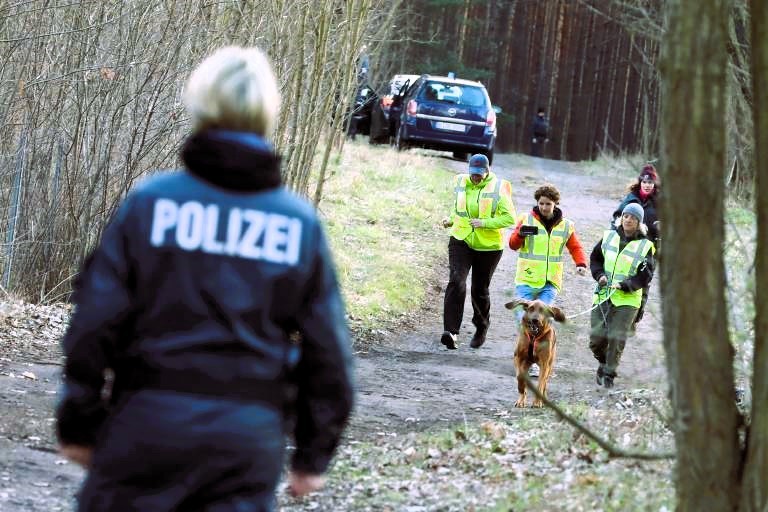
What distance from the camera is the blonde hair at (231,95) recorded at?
3152 mm

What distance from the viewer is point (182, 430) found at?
302 cm

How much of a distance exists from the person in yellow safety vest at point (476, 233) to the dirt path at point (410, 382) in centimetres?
40

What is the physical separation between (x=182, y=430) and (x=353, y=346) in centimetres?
1060

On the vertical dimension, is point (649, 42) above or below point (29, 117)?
above

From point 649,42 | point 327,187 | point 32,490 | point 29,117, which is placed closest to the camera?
point 649,42

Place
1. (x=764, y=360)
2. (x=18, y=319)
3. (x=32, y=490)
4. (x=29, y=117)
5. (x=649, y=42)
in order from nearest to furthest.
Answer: (x=764, y=360)
(x=649, y=42)
(x=32, y=490)
(x=18, y=319)
(x=29, y=117)

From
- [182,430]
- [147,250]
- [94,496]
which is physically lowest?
[94,496]

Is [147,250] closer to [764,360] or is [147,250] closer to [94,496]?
[94,496]

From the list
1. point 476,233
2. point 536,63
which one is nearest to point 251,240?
point 476,233

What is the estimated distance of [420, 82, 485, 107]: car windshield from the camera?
2966cm

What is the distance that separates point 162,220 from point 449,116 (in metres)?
26.6

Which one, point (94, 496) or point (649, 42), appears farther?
point (649, 42)

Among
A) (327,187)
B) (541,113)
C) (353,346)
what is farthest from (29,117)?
(541,113)

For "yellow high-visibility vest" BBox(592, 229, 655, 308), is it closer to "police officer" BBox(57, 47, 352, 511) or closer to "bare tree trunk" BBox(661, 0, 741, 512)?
"bare tree trunk" BBox(661, 0, 741, 512)
